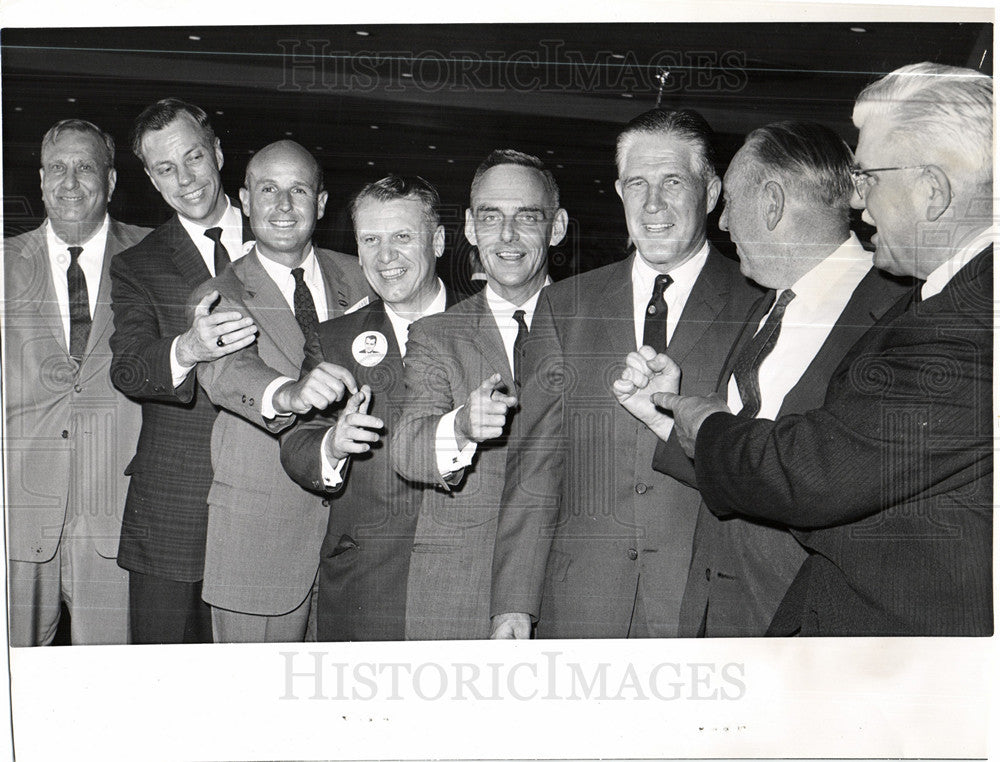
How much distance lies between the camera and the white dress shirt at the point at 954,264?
265cm

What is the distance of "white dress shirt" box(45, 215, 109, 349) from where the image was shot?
8.88 feet

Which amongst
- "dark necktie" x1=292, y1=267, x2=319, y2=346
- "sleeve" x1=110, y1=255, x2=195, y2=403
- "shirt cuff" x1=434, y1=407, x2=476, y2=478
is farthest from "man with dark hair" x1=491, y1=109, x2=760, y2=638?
"sleeve" x1=110, y1=255, x2=195, y2=403

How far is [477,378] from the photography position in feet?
8.79

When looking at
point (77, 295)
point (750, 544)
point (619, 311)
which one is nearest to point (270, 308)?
point (77, 295)

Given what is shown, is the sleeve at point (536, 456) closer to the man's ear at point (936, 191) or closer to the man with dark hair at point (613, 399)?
the man with dark hair at point (613, 399)

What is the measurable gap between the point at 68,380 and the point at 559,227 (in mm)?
1525

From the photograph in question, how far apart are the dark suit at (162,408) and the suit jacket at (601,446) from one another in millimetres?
935

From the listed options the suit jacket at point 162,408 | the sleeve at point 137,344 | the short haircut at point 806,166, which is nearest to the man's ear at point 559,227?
the short haircut at point 806,166

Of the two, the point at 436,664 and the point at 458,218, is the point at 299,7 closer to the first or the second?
the point at 458,218

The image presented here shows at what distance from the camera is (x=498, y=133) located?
2.67 m

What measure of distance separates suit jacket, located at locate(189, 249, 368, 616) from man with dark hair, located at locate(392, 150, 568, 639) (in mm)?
300

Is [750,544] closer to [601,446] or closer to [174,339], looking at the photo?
[601,446]

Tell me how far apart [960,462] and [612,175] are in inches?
52.6

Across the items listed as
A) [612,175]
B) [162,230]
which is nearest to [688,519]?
[612,175]
